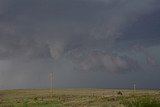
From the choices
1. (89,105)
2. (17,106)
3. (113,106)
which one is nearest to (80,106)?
(89,105)

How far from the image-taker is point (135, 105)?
46.6m

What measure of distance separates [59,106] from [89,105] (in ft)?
16.8

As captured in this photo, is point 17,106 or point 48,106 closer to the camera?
point 48,106

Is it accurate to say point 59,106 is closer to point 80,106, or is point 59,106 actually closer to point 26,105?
point 80,106

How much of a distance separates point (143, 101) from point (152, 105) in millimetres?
1118

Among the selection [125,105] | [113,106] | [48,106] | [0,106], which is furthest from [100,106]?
[0,106]

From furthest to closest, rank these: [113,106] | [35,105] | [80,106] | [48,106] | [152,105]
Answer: [35,105] < [48,106] < [80,106] < [113,106] < [152,105]

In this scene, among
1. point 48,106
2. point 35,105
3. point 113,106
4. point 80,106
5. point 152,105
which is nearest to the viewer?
point 152,105

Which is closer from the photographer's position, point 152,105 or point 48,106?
point 152,105

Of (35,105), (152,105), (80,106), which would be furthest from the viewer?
(35,105)

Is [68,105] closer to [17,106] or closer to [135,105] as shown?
[17,106]

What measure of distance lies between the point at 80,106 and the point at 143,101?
53.8 ft

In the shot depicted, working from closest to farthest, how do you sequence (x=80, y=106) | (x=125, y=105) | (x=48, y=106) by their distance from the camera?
(x=125, y=105), (x=80, y=106), (x=48, y=106)

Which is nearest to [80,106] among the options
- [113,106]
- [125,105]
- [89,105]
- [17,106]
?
[89,105]
